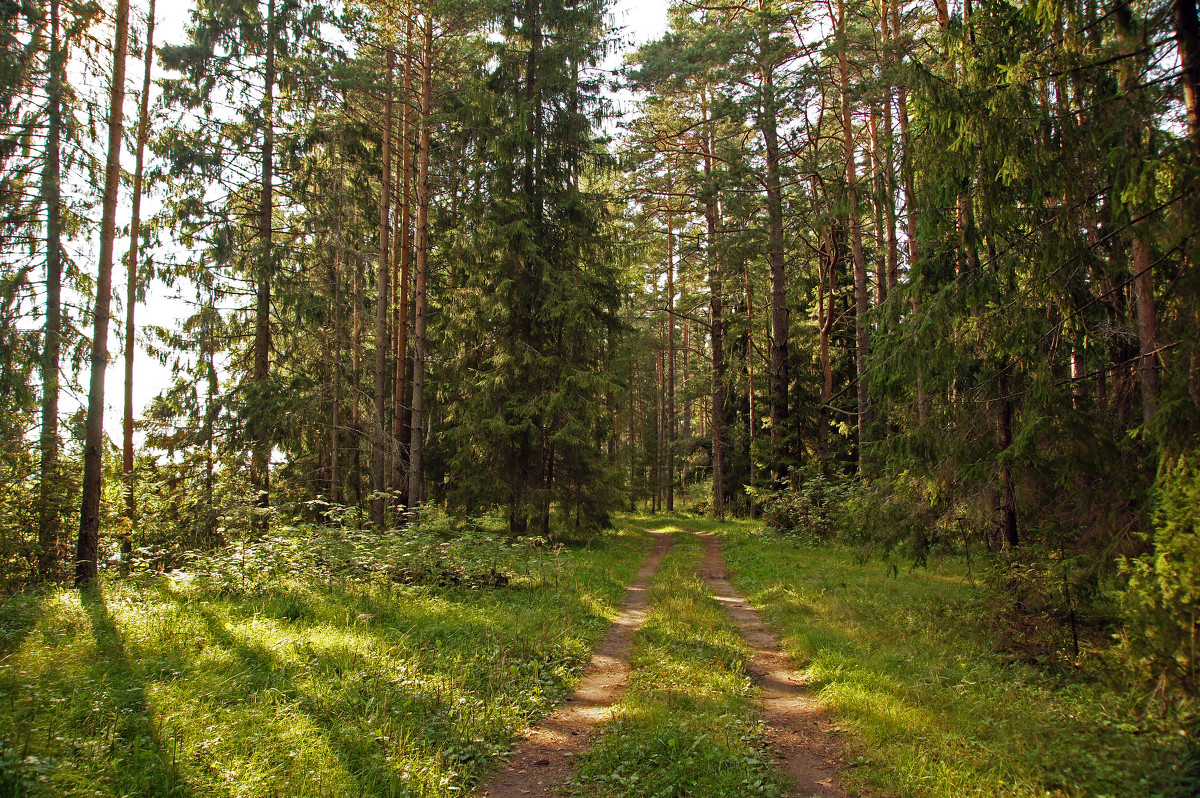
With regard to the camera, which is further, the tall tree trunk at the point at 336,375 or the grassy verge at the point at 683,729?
the tall tree trunk at the point at 336,375

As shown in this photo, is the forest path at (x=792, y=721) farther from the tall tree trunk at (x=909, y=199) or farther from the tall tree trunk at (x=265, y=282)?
the tall tree trunk at (x=265, y=282)

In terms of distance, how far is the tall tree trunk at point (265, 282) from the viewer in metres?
15.3

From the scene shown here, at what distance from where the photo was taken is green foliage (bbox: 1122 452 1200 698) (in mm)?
3682

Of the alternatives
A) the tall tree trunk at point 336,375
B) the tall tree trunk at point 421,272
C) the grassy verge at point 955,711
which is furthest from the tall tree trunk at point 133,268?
the grassy verge at point 955,711

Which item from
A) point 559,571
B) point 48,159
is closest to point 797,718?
point 559,571

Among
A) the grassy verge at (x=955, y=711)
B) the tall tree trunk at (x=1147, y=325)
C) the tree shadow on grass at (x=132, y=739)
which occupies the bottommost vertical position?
the grassy verge at (x=955, y=711)

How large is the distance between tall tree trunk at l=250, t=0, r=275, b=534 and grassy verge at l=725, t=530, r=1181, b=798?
12268 mm

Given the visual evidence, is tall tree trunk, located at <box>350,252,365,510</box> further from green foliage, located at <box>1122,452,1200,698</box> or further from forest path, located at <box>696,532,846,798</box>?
green foliage, located at <box>1122,452,1200,698</box>

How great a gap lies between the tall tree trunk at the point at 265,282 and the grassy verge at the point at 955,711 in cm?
1227

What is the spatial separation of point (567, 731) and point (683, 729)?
957mm

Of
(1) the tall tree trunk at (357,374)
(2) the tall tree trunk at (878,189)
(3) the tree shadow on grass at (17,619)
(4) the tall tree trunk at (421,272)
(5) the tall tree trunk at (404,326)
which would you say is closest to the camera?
(3) the tree shadow on grass at (17,619)

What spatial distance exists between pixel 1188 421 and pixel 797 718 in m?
3.55

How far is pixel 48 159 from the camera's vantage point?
37.3 feet

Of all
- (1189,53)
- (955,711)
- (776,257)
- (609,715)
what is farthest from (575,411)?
(1189,53)
